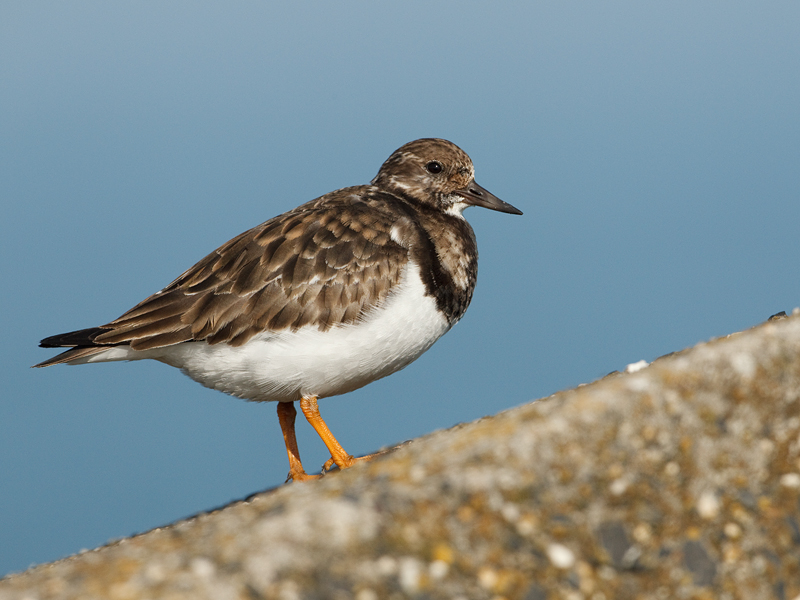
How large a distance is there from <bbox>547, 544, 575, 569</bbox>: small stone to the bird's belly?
3.23 meters

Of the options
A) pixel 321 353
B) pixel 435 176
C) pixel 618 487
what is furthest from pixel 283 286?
pixel 618 487

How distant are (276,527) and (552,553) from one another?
134 centimetres

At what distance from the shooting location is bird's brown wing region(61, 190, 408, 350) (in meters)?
6.73

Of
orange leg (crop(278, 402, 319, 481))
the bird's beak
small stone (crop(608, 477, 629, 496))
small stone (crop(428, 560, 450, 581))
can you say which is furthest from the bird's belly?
small stone (crop(428, 560, 450, 581))

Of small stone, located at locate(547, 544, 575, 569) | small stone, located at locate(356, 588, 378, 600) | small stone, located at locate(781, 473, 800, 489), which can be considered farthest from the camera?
small stone, located at locate(781, 473, 800, 489)

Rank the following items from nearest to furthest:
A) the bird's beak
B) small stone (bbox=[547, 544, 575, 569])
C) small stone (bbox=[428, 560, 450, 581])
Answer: small stone (bbox=[428, 560, 450, 581])
small stone (bbox=[547, 544, 575, 569])
the bird's beak

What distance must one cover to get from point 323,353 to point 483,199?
2.67 meters

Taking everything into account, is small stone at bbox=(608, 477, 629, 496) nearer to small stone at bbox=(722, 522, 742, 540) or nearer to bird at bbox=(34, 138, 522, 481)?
small stone at bbox=(722, 522, 742, 540)

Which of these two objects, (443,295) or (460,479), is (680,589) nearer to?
(460,479)

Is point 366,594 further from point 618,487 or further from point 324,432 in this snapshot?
point 324,432

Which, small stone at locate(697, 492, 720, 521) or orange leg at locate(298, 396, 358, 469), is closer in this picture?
small stone at locate(697, 492, 720, 521)

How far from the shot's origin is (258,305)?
6793 millimetres

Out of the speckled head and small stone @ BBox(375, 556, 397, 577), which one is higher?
the speckled head

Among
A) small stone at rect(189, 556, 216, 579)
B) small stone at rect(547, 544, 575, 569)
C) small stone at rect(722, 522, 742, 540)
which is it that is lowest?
small stone at rect(722, 522, 742, 540)
